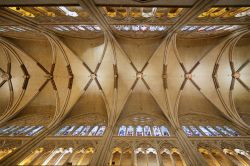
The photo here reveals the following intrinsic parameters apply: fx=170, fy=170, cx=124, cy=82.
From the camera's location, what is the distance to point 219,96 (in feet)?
40.5

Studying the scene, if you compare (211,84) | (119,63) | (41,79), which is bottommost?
(211,84)

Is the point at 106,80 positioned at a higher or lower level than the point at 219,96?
higher

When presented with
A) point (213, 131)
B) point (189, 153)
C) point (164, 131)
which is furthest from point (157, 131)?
point (213, 131)

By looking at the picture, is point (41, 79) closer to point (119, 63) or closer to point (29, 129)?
point (29, 129)

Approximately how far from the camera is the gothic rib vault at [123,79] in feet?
38.9

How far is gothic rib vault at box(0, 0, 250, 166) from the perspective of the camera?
11.9 metres

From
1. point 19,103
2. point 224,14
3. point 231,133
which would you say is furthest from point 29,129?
point 224,14

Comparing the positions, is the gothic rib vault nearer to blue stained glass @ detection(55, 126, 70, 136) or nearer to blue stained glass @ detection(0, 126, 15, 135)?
blue stained glass @ detection(55, 126, 70, 136)

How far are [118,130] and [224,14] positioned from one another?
27.8 feet

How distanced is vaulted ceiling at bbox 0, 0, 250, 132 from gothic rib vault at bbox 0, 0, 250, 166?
0.07 metres

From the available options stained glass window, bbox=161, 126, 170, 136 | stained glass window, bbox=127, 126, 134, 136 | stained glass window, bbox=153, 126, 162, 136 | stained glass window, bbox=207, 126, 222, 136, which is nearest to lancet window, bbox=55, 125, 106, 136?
stained glass window, bbox=127, 126, 134, 136

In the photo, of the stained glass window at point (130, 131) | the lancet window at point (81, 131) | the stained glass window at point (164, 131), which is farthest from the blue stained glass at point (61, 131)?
the stained glass window at point (164, 131)

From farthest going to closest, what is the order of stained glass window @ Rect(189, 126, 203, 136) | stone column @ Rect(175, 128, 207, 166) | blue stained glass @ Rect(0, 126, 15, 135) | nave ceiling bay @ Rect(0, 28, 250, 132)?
nave ceiling bay @ Rect(0, 28, 250, 132), blue stained glass @ Rect(0, 126, 15, 135), stained glass window @ Rect(189, 126, 203, 136), stone column @ Rect(175, 128, 207, 166)

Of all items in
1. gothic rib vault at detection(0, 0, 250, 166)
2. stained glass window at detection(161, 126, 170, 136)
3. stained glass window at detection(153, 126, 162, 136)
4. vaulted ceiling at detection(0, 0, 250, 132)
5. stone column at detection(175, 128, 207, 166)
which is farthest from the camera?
vaulted ceiling at detection(0, 0, 250, 132)
